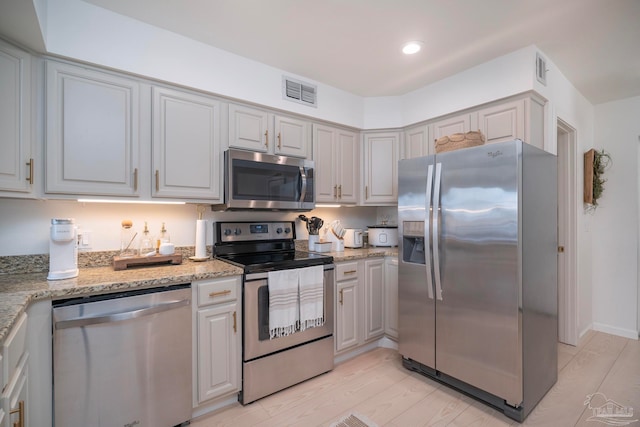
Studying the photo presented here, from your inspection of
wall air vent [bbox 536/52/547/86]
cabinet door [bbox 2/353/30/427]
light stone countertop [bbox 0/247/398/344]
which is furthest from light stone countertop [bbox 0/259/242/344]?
wall air vent [bbox 536/52/547/86]

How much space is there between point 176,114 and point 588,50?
314 cm

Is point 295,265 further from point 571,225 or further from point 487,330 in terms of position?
point 571,225

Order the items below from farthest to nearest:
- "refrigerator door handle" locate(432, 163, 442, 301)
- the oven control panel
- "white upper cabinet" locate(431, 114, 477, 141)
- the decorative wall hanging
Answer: the decorative wall hanging, "white upper cabinet" locate(431, 114, 477, 141), the oven control panel, "refrigerator door handle" locate(432, 163, 442, 301)

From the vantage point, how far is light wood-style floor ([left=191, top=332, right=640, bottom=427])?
73.8 inches

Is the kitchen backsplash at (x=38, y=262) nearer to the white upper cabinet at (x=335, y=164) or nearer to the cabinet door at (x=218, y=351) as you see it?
the cabinet door at (x=218, y=351)

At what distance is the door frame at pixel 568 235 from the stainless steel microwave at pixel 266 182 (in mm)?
2541

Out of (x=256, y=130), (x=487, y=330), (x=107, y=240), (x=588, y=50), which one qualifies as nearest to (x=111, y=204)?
(x=107, y=240)

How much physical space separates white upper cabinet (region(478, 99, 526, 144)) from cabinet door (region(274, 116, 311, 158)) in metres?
1.51

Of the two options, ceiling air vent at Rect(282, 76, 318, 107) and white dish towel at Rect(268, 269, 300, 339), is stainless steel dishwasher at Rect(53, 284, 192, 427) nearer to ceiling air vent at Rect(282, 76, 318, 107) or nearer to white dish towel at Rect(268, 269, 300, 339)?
white dish towel at Rect(268, 269, 300, 339)

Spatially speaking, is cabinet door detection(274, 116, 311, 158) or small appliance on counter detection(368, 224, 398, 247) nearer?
cabinet door detection(274, 116, 311, 158)

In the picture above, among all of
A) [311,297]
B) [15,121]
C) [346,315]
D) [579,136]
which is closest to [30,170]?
[15,121]

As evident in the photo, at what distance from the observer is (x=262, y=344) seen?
6.80ft

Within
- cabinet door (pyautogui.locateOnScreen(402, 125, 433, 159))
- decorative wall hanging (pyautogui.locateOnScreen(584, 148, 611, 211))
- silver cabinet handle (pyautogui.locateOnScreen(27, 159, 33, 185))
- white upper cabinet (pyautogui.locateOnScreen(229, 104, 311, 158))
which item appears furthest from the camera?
decorative wall hanging (pyautogui.locateOnScreen(584, 148, 611, 211))

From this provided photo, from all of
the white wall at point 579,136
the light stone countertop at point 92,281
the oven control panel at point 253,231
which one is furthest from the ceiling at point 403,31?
the light stone countertop at point 92,281
